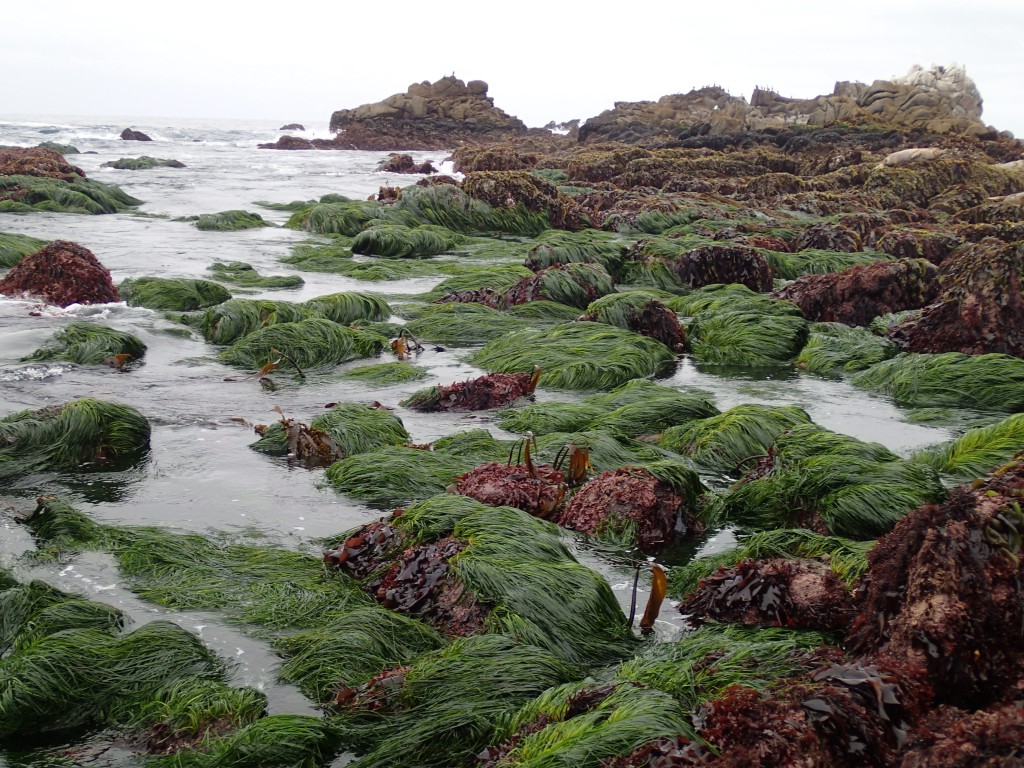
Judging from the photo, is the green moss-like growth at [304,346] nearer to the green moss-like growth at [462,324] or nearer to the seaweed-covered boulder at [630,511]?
the green moss-like growth at [462,324]

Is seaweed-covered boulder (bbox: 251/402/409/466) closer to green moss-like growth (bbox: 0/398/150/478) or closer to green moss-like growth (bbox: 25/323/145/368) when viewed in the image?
green moss-like growth (bbox: 0/398/150/478)


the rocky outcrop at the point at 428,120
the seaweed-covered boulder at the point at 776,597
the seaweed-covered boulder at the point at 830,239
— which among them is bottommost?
the seaweed-covered boulder at the point at 776,597

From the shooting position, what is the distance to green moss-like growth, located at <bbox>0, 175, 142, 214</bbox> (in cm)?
1648

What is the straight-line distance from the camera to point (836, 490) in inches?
176

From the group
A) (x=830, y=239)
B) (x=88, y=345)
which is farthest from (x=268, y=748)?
(x=830, y=239)

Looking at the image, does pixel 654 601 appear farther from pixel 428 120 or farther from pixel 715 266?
pixel 428 120

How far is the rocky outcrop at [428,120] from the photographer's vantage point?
49.1 meters

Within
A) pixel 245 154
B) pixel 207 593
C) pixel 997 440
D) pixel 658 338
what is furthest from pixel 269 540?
pixel 245 154

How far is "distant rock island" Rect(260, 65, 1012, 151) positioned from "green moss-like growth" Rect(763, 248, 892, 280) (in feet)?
72.0

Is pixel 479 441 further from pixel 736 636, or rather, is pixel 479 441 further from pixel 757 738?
pixel 757 738

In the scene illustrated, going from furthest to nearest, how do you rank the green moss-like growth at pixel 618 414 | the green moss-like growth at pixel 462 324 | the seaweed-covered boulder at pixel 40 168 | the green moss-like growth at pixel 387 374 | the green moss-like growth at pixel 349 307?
1. the seaweed-covered boulder at pixel 40 168
2. the green moss-like growth at pixel 349 307
3. the green moss-like growth at pixel 462 324
4. the green moss-like growth at pixel 387 374
5. the green moss-like growth at pixel 618 414

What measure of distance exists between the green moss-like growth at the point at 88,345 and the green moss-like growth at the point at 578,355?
113 inches

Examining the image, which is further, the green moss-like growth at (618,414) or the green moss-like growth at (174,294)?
the green moss-like growth at (174,294)

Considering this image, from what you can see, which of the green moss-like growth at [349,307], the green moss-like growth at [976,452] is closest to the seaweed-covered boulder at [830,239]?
the green moss-like growth at [349,307]
